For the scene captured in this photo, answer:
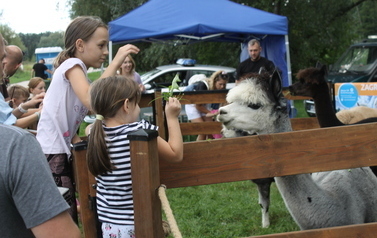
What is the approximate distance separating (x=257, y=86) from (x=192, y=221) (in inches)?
90.5

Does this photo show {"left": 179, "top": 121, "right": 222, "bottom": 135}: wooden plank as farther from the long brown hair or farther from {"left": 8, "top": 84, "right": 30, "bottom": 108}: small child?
the long brown hair

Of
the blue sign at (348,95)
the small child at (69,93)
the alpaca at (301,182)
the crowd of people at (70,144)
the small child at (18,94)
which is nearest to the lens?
the crowd of people at (70,144)

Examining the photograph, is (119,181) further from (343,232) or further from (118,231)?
(343,232)

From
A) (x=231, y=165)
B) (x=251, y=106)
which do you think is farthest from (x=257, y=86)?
(x=231, y=165)

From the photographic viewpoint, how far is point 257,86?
3.53 metres

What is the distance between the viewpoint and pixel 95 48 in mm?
2830

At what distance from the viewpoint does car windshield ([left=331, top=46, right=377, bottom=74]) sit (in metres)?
12.6

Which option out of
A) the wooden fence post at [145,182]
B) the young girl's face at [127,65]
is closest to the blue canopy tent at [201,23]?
the young girl's face at [127,65]

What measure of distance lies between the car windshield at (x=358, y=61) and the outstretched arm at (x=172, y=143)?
11.3m

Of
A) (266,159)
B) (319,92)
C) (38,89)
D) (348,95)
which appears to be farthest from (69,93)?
(348,95)

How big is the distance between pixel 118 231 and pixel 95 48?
1.20m

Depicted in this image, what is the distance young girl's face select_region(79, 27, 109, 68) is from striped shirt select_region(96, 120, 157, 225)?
82cm

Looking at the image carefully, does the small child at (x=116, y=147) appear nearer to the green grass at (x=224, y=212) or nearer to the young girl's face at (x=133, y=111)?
the young girl's face at (x=133, y=111)

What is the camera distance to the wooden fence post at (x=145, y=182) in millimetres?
1871
